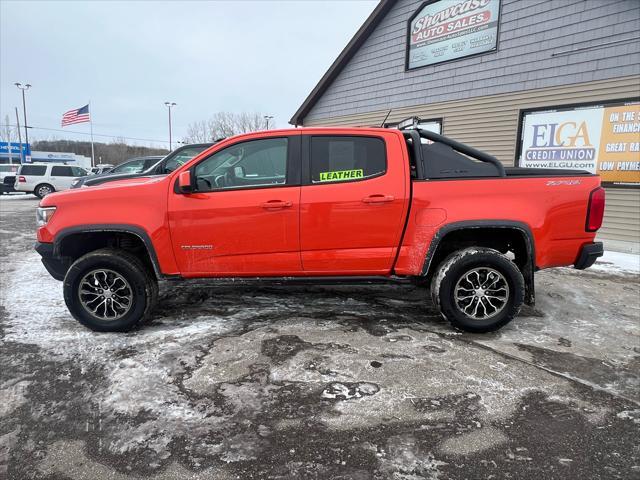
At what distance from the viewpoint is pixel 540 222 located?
3.65m

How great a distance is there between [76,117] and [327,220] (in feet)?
109

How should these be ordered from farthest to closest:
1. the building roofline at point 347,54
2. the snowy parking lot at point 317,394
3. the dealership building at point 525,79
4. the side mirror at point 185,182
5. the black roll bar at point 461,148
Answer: the building roofline at point 347,54 → the dealership building at point 525,79 → the black roll bar at point 461,148 → the side mirror at point 185,182 → the snowy parking lot at point 317,394

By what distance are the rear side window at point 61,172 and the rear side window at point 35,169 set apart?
36cm

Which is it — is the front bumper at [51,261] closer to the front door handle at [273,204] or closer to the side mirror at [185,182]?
the side mirror at [185,182]

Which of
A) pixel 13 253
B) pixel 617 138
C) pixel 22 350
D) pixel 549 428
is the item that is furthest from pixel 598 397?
pixel 13 253

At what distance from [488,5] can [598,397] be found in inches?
386

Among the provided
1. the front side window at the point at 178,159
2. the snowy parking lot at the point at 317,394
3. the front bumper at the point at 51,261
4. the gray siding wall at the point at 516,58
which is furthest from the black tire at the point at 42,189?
the front bumper at the point at 51,261

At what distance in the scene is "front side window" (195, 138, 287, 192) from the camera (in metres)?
3.77

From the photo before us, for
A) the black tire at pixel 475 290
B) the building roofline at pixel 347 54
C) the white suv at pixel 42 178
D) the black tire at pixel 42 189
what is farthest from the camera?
the black tire at pixel 42 189

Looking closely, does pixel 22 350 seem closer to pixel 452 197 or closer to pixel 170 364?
pixel 170 364

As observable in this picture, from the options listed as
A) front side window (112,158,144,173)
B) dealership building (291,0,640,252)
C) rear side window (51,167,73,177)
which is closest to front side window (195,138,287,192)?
dealership building (291,0,640,252)

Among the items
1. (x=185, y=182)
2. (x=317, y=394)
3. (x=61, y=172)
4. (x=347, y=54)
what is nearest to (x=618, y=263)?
(x=317, y=394)

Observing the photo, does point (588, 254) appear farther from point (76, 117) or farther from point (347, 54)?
point (76, 117)

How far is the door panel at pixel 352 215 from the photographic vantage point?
12.0ft
